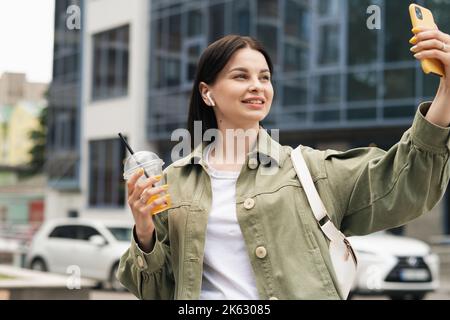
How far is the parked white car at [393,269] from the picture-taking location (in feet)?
35.2

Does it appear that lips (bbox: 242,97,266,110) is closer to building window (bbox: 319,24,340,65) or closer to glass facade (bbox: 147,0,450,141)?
glass facade (bbox: 147,0,450,141)

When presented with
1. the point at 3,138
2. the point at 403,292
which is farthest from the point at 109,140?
the point at 3,138

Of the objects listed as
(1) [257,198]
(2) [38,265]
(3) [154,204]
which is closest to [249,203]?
(1) [257,198]

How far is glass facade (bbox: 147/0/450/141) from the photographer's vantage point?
1641cm

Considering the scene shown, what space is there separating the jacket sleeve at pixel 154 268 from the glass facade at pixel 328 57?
45.1 feet

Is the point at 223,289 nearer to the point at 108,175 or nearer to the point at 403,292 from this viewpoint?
the point at 403,292

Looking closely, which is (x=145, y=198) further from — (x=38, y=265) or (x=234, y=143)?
(x=38, y=265)

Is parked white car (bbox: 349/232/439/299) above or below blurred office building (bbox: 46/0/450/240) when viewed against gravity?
below

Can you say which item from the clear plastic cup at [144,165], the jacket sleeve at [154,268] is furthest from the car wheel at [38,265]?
the clear plastic cup at [144,165]

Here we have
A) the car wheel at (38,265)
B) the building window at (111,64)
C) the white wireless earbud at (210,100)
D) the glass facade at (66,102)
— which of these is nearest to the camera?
the white wireless earbud at (210,100)

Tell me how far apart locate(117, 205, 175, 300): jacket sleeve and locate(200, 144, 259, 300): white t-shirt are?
0.50ft

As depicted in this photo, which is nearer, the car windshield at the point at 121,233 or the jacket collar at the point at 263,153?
the jacket collar at the point at 263,153

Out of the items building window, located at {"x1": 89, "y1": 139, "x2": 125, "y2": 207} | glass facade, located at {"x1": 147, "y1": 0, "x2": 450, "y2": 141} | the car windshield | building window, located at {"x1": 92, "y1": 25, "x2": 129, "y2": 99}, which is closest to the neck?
the car windshield

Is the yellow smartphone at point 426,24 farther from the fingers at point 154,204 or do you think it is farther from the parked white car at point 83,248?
the parked white car at point 83,248
